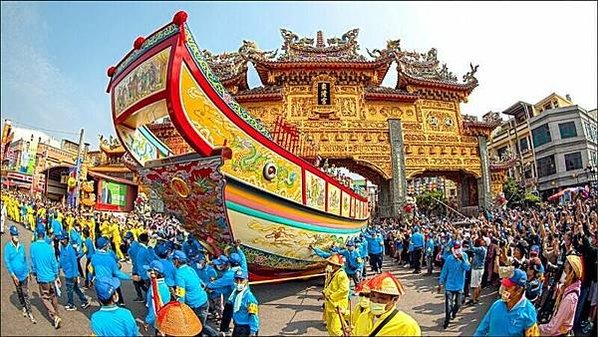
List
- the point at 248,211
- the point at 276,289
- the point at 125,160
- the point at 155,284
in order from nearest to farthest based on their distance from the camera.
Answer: the point at 155,284 → the point at 248,211 → the point at 125,160 → the point at 276,289

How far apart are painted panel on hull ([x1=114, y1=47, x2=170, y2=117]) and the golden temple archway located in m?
13.7

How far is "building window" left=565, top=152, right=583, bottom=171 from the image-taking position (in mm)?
32781

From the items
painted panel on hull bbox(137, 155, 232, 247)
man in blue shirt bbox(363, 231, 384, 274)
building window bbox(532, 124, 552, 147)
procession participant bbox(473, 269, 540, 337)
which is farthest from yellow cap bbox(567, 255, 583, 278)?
building window bbox(532, 124, 552, 147)

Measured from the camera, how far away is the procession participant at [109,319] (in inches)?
132

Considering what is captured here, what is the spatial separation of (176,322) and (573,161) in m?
37.9

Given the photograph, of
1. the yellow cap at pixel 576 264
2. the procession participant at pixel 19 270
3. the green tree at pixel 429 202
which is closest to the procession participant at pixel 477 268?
the yellow cap at pixel 576 264

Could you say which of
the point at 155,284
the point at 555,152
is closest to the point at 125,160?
the point at 155,284

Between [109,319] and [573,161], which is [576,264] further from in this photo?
[573,161]

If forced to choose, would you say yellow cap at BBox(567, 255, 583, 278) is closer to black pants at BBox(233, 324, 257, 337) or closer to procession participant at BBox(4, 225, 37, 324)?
black pants at BBox(233, 324, 257, 337)

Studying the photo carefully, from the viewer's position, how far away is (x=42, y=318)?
6062 mm

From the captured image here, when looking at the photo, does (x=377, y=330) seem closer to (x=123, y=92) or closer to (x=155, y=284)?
(x=155, y=284)

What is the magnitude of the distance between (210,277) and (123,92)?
3.32m

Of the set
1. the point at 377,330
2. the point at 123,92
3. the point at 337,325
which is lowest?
the point at 337,325

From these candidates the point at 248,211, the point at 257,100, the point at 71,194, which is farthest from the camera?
the point at 71,194
